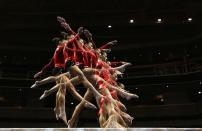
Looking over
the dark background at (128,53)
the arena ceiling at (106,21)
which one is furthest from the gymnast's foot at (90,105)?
the arena ceiling at (106,21)

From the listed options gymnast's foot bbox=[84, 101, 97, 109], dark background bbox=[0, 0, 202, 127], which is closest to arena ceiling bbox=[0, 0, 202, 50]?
dark background bbox=[0, 0, 202, 127]

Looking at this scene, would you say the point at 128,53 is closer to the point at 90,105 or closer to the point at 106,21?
the point at 106,21

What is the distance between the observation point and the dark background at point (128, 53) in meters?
23.4

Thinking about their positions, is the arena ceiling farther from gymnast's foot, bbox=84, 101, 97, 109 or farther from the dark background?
gymnast's foot, bbox=84, 101, 97, 109

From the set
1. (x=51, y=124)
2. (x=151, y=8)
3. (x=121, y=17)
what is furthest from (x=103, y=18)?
(x=51, y=124)

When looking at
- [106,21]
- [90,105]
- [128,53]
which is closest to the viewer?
[90,105]

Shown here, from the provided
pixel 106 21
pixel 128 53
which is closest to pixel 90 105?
pixel 106 21

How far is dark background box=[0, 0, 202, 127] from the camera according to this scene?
23413 millimetres

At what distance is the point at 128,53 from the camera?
87.3 feet

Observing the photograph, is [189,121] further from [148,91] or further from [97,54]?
[97,54]

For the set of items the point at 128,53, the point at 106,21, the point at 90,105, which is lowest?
the point at 90,105

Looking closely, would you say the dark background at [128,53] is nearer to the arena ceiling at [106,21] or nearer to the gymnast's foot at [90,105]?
the arena ceiling at [106,21]

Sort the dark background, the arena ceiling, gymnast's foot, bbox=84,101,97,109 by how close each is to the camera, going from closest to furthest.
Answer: gymnast's foot, bbox=84,101,97,109
the dark background
the arena ceiling

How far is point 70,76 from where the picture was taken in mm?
10055
